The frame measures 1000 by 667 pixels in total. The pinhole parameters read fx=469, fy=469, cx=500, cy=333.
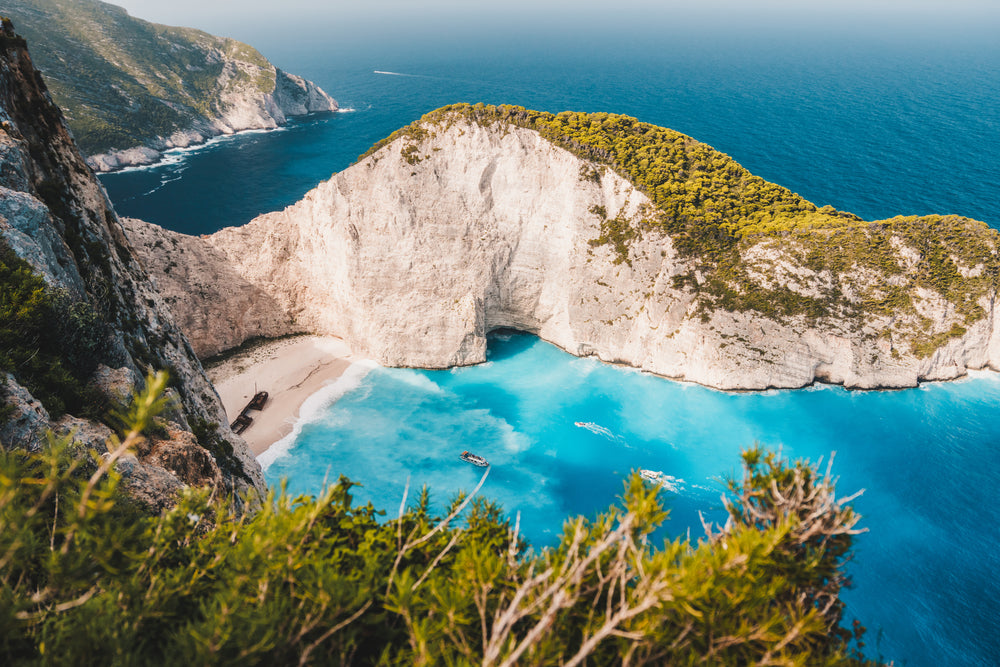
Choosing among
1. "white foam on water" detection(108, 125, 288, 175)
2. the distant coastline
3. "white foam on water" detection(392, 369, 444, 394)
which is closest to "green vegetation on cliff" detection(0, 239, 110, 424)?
"white foam on water" detection(392, 369, 444, 394)

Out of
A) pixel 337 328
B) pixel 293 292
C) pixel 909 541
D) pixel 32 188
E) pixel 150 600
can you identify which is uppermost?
pixel 32 188

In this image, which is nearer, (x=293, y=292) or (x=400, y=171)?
(x=400, y=171)

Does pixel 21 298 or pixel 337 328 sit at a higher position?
pixel 21 298

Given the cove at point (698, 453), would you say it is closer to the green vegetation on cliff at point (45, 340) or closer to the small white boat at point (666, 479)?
the small white boat at point (666, 479)

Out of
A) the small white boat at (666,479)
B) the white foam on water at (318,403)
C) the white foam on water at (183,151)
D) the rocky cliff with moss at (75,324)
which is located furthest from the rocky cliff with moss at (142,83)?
the small white boat at (666,479)

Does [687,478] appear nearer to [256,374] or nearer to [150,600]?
[150,600]

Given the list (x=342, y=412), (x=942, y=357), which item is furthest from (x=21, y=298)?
(x=942, y=357)

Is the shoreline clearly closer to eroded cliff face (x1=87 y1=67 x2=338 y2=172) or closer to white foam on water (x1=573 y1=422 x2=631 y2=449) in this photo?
white foam on water (x1=573 y1=422 x2=631 y2=449)
